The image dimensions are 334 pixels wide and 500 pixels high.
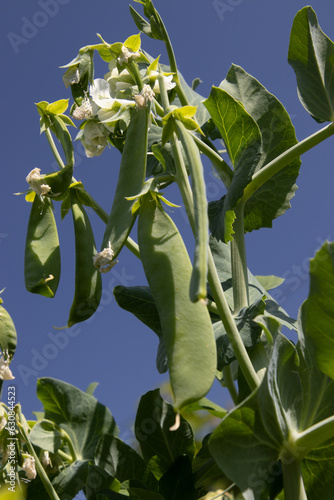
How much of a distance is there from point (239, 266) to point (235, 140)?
0.76 ft

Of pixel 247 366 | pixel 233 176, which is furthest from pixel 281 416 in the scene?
pixel 233 176

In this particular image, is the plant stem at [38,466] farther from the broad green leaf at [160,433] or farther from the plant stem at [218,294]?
the plant stem at [218,294]

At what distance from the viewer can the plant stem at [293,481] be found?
0.71m

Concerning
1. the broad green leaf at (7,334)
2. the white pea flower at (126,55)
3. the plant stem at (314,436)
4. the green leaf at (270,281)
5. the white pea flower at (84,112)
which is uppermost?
the white pea flower at (126,55)

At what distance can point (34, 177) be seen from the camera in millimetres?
850

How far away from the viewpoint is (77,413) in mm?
1171

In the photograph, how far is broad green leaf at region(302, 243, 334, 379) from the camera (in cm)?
66

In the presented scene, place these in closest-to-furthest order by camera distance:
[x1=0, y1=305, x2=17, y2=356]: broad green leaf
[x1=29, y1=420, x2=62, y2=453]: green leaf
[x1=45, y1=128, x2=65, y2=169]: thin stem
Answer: [x1=45, y1=128, x2=65, y2=169]: thin stem < [x1=0, y1=305, x2=17, y2=356]: broad green leaf < [x1=29, y1=420, x2=62, y2=453]: green leaf

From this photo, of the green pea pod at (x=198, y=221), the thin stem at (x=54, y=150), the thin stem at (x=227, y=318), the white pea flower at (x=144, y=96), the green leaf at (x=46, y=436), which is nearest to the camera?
the green pea pod at (x=198, y=221)

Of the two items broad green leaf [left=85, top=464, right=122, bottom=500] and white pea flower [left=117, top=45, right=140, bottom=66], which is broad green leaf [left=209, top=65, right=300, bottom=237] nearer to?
white pea flower [left=117, top=45, right=140, bottom=66]

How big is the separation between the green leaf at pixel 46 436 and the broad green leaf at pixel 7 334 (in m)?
0.20

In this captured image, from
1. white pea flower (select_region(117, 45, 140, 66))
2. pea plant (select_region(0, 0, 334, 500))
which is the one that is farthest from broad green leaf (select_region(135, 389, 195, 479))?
white pea flower (select_region(117, 45, 140, 66))

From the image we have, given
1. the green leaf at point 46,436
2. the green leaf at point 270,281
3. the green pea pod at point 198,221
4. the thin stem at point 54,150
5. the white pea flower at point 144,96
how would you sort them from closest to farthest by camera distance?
1. the green pea pod at point 198,221
2. the white pea flower at point 144,96
3. the thin stem at point 54,150
4. the green leaf at point 46,436
5. the green leaf at point 270,281

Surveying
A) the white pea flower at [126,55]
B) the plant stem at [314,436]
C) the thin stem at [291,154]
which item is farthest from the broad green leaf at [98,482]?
the white pea flower at [126,55]
